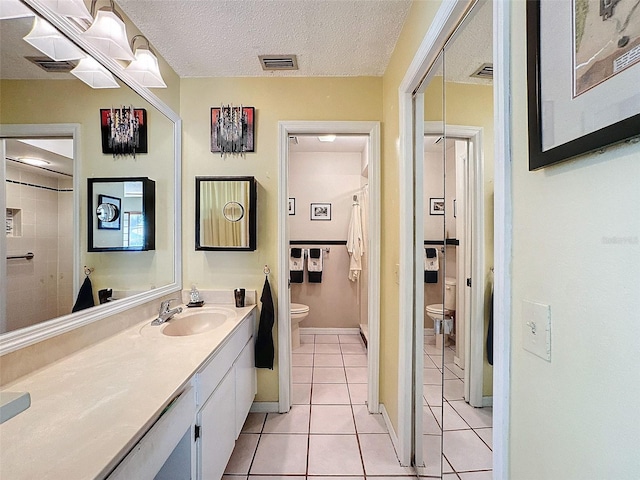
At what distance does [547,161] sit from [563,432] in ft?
1.80

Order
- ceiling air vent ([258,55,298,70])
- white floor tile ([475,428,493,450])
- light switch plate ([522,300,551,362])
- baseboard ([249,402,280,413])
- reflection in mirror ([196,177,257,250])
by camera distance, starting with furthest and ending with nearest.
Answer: baseboard ([249,402,280,413])
reflection in mirror ([196,177,257,250])
ceiling air vent ([258,55,298,70])
white floor tile ([475,428,493,450])
light switch plate ([522,300,551,362])

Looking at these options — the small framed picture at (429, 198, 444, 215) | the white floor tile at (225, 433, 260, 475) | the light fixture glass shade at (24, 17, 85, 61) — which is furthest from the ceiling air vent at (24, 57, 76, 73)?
the white floor tile at (225, 433, 260, 475)

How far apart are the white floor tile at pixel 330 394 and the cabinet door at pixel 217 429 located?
0.89m

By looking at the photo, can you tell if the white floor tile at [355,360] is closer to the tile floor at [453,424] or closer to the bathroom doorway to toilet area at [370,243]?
the bathroom doorway to toilet area at [370,243]

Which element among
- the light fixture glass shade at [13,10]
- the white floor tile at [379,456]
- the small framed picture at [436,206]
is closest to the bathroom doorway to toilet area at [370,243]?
the white floor tile at [379,456]

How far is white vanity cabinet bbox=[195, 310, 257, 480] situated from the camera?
127 centimetres

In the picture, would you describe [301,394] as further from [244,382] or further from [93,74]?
[93,74]

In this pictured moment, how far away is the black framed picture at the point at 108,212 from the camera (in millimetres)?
1507

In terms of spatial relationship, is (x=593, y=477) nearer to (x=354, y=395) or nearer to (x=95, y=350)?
(x=95, y=350)

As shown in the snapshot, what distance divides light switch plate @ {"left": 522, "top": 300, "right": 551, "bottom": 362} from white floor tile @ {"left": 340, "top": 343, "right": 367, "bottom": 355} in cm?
292

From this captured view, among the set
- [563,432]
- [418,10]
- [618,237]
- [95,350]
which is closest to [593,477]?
[563,432]

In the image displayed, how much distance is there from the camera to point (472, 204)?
1096mm

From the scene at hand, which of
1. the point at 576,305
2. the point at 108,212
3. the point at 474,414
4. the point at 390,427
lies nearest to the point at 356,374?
the point at 390,427

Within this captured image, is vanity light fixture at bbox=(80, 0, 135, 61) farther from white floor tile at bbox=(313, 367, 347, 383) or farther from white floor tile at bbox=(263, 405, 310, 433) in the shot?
white floor tile at bbox=(313, 367, 347, 383)
